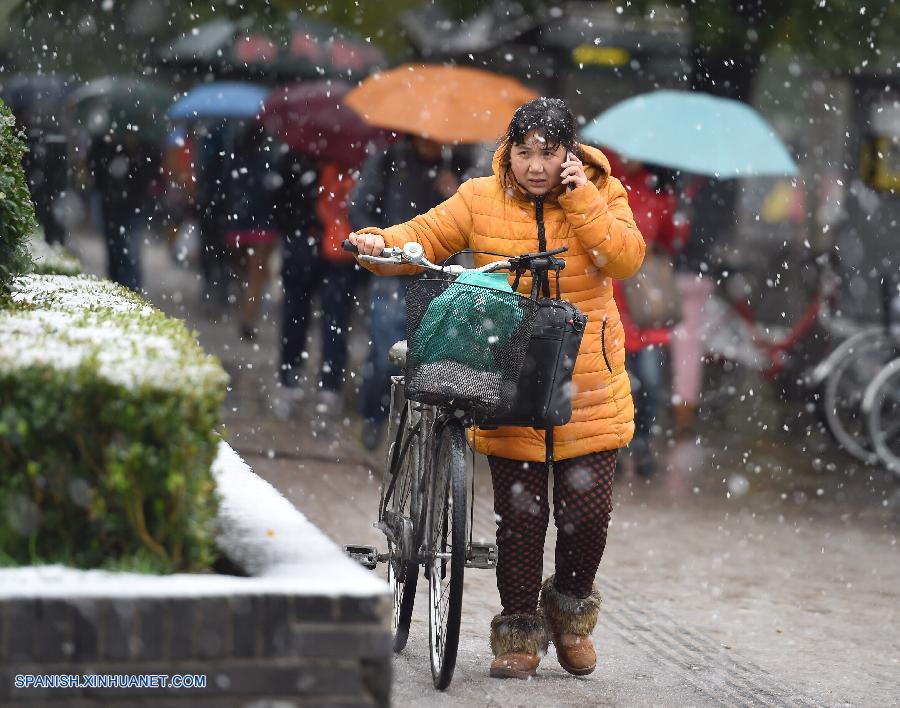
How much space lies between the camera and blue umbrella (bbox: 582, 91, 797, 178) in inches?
414

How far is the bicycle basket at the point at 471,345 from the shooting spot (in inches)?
208

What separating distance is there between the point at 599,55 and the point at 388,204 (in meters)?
6.96

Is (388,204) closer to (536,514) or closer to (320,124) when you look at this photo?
(320,124)

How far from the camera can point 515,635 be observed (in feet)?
18.8

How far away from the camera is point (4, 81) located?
19719 millimetres

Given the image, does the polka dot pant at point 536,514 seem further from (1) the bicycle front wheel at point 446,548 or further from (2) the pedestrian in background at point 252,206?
(2) the pedestrian in background at point 252,206

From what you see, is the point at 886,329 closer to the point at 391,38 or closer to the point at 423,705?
the point at 423,705

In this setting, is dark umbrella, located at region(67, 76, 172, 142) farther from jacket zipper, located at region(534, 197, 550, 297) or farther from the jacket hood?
jacket zipper, located at region(534, 197, 550, 297)

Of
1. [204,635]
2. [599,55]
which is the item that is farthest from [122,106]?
[204,635]

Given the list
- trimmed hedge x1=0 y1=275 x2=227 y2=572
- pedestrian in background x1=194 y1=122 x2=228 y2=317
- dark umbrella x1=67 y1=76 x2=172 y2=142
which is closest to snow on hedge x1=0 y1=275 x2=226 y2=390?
trimmed hedge x1=0 y1=275 x2=227 y2=572

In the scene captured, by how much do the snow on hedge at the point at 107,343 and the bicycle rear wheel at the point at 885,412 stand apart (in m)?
5.63

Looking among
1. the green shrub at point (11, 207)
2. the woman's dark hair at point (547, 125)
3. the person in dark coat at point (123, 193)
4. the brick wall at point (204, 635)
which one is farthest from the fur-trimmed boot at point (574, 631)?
the person in dark coat at point (123, 193)

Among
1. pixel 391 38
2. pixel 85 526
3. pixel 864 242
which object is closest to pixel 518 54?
pixel 391 38

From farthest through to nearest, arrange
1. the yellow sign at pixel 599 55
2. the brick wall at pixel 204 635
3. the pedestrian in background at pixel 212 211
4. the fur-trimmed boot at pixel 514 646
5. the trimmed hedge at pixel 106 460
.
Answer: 1. the pedestrian in background at pixel 212 211
2. the yellow sign at pixel 599 55
3. the fur-trimmed boot at pixel 514 646
4. the trimmed hedge at pixel 106 460
5. the brick wall at pixel 204 635
